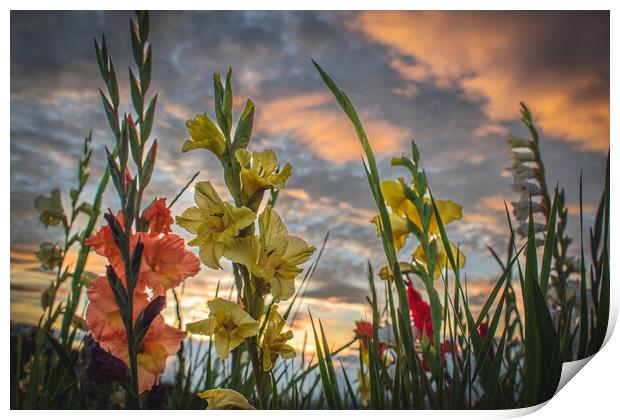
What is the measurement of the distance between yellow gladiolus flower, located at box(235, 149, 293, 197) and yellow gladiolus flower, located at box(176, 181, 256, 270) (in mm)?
43

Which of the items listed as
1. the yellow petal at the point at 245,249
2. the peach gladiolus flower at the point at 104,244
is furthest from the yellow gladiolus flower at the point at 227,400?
the peach gladiolus flower at the point at 104,244

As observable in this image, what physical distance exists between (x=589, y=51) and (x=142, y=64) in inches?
59.8

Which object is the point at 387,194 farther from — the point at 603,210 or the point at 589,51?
the point at 589,51

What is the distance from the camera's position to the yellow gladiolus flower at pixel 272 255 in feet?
3.15

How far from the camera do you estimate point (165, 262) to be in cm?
142

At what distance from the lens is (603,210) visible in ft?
6.13

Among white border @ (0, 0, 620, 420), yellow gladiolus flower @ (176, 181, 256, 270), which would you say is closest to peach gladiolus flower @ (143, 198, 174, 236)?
yellow gladiolus flower @ (176, 181, 256, 270)

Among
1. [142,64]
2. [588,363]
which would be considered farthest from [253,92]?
[588,363]

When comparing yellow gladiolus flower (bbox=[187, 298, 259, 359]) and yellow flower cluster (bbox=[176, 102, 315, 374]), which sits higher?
yellow flower cluster (bbox=[176, 102, 315, 374])

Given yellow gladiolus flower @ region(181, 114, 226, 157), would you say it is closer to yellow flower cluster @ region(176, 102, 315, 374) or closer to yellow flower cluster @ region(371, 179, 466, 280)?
yellow flower cluster @ region(176, 102, 315, 374)

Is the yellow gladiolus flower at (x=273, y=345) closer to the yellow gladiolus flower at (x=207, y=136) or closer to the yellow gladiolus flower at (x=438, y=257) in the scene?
the yellow gladiolus flower at (x=207, y=136)

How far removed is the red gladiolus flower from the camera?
1.48m

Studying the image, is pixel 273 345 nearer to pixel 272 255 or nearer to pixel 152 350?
pixel 272 255
